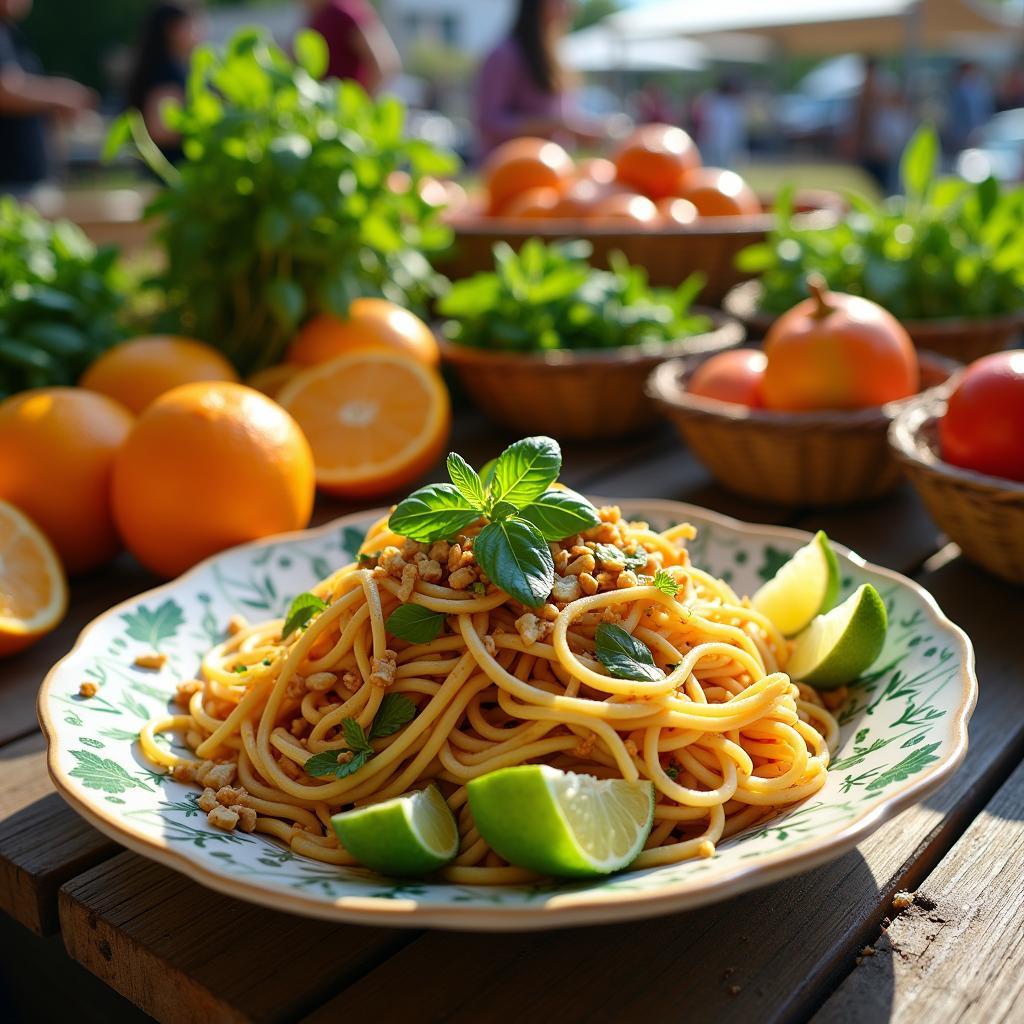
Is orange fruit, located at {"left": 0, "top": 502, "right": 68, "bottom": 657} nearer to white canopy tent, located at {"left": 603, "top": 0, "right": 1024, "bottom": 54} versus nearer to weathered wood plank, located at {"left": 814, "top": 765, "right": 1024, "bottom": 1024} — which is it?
weathered wood plank, located at {"left": 814, "top": 765, "right": 1024, "bottom": 1024}

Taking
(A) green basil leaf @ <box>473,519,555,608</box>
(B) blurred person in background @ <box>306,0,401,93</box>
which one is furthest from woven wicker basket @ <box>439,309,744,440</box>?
(B) blurred person in background @ <box>306,0,401,93</box>

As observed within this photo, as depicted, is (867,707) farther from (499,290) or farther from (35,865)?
(499,290)

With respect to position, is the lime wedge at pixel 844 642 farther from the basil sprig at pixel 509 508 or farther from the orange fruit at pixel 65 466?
the orange fruit at pixel 65 466

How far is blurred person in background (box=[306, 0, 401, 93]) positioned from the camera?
4969 mm

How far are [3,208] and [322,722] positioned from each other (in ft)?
6.01

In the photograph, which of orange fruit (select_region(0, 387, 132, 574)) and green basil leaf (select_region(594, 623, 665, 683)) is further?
orange fruit (select_region(0, 387, 132, 574))

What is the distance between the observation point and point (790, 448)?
195 centimetres

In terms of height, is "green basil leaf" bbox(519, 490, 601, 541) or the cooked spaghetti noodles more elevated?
"green basil leaf" bbox(519, 490, 601, 541)

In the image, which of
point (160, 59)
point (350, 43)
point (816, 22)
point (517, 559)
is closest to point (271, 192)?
point (517, 559)

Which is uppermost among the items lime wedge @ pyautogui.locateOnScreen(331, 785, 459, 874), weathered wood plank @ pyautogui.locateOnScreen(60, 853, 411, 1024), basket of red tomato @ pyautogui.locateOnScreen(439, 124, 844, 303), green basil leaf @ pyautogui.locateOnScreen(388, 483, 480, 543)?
basket of red tomato @ pyautogui.locateOnScreen(439, 124, 844, 303)

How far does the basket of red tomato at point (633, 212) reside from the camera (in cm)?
287

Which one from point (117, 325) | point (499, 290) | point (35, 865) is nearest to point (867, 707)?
point (35, 865)

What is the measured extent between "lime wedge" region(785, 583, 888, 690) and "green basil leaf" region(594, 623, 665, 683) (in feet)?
0.77

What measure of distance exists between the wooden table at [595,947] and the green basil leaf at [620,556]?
40cm
